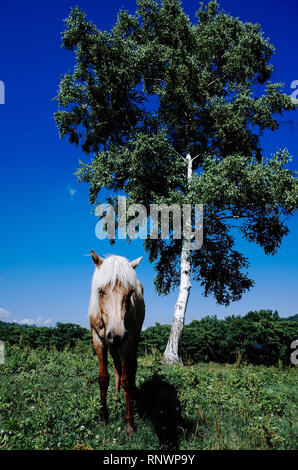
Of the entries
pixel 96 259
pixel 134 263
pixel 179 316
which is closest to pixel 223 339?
pixel 179 316

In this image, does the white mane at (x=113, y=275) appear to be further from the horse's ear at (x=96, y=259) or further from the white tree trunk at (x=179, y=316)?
the white tree trunk at (x=179, y=316)

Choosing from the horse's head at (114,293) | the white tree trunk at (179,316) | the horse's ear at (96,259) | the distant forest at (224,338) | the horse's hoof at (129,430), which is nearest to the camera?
the horse's head at (114,293)

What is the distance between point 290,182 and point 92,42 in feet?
44.2

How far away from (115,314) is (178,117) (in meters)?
17.2

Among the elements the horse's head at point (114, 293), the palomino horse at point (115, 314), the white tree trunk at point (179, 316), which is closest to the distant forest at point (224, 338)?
the white tree trunk at point (179, 316)

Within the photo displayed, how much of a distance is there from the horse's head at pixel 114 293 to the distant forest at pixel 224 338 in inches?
417

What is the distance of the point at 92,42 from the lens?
18.0m

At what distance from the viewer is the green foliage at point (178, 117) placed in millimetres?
16828

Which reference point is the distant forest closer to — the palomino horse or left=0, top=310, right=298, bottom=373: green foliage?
left=0, top=310, right=298, bottom=373: green foliage

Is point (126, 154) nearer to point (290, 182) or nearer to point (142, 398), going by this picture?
point (290, 182)

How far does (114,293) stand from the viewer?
4453 mm

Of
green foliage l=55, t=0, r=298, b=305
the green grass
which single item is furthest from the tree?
the green grass
